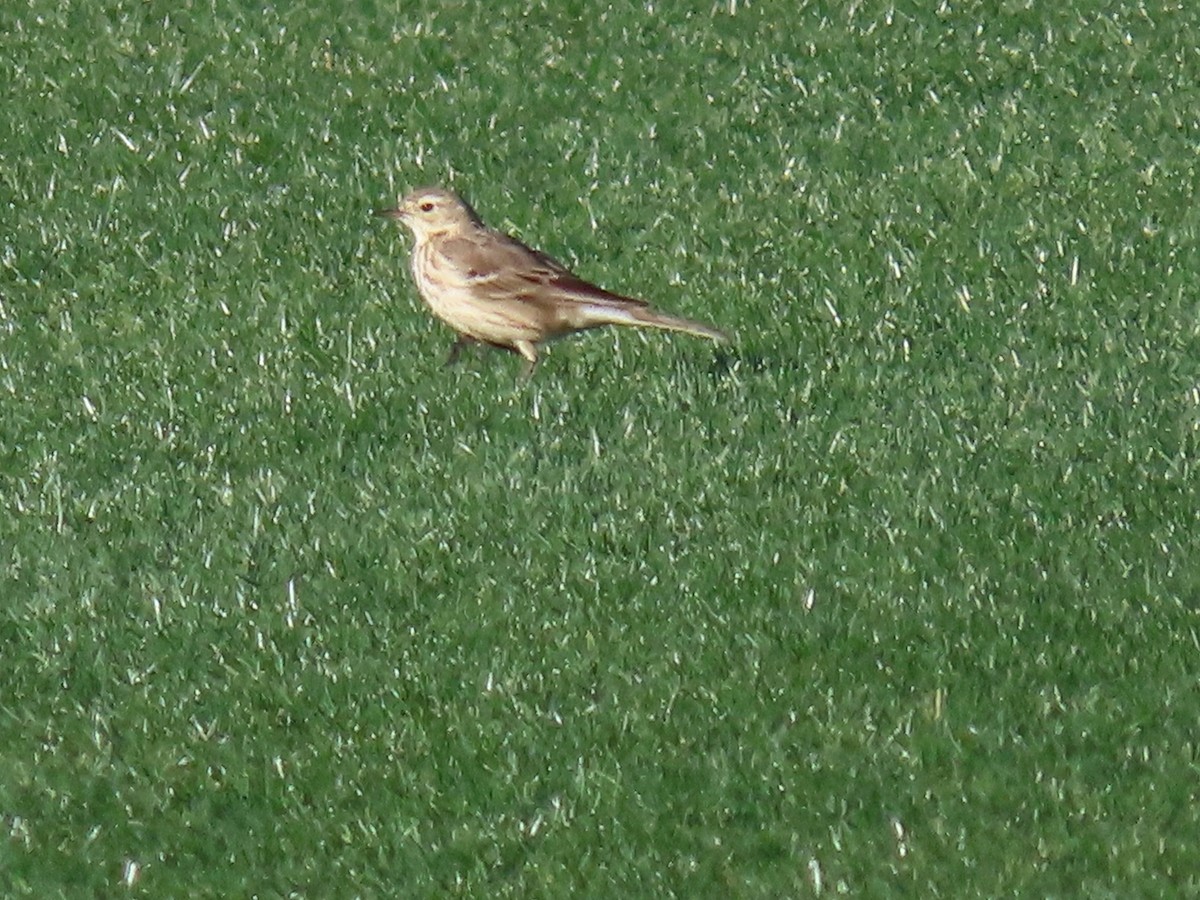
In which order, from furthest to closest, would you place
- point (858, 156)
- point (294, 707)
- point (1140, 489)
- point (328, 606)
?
point (858, 156) < point (1140, 489) < point (328, 606) < point (294, 707)

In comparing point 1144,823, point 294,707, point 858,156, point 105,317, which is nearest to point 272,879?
point 294,707

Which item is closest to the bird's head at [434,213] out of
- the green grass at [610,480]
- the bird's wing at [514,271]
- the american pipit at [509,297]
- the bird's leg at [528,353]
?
the american pipit at [509,297]

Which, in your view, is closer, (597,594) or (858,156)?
(597,594)

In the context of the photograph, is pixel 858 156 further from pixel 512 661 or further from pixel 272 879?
pixel 272 879

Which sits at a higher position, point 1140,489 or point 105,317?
point 1140,489

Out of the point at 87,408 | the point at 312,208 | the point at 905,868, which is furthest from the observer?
the point at 312,208

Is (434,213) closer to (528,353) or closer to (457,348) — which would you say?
(457,348)

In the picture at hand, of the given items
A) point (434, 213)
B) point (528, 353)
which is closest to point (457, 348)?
point (528, 353)
